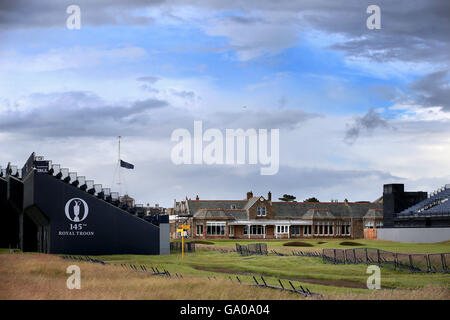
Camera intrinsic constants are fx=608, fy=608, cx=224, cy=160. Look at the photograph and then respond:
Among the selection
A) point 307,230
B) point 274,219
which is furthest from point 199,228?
point 307,230

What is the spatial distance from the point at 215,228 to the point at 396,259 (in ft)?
226

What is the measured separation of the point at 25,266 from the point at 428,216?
7063cm

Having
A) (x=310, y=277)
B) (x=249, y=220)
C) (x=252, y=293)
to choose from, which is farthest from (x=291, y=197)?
(x=252, y=293)

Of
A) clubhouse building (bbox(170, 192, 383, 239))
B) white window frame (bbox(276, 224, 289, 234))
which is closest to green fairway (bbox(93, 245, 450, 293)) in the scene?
clubhouse building (bbox(170, 192, 383, 239))

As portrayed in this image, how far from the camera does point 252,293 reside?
83.5 feet

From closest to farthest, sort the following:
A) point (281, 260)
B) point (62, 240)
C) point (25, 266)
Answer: point (25, 266) → point (281, 260) → point (62, 240)

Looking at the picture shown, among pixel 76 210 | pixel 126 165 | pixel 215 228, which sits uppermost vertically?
pixel 126 165

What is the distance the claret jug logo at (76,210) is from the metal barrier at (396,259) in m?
24.1

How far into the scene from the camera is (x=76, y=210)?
5978 centimetres

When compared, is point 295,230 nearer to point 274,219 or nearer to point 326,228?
point 274,219

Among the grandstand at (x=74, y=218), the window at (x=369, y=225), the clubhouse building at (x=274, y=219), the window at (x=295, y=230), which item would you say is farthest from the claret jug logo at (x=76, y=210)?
the window at (x=369, y=225)

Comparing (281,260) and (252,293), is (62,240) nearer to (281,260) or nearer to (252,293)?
(281,260)

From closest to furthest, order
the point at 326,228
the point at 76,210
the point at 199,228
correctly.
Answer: the point at 76,210, the point at 199,228, the point at 326,228

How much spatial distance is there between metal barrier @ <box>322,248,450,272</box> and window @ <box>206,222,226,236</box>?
197 ft
